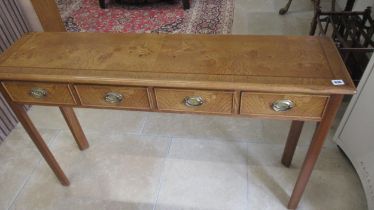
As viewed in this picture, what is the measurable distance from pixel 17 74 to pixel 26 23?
123 cm

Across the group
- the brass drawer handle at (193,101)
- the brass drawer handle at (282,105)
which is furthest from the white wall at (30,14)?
the brass drawer handle at (282,105)

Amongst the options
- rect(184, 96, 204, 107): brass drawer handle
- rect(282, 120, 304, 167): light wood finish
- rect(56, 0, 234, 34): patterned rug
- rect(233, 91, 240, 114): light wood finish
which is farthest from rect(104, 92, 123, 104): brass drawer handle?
rect(56, 0, 234, 34): patterned rug

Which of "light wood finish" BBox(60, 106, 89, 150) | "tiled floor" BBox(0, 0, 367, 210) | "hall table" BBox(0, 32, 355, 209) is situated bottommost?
"tiled floor" BBox(0, 0, 367, 210)

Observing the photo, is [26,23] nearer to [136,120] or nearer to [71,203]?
[136,120]

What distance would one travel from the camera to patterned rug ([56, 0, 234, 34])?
288cm

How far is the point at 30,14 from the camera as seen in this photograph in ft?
6.41

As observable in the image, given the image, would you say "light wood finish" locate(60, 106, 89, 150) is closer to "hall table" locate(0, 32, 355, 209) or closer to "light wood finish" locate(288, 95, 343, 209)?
"hall table" locate(0, 32, 355, 209)

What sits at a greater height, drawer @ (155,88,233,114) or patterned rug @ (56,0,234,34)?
drawer @ (155,88,233,114)

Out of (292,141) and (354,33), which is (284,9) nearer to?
(354,33)

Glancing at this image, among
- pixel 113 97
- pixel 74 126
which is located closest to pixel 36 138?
pixel 74 126

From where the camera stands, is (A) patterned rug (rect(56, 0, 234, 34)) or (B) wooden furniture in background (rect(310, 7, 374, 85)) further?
(A) patterned rug (rect(56, 0, 234, 34))

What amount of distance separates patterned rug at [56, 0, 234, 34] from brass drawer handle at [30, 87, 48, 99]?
1.96 m

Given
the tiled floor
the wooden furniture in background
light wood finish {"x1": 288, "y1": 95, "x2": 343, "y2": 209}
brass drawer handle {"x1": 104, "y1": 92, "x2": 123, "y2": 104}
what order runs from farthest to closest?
the wooden furniture in background
the tiled floor
brass drawer handle {"x1": 104, "y1": 92, "x2": 123, "y2": 104}
light wood finish {"x1": 288, "y1": 95, "x2": 343, "y2": 209}

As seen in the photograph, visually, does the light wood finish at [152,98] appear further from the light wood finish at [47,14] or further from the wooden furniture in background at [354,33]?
the light wood finish at [47,14]
